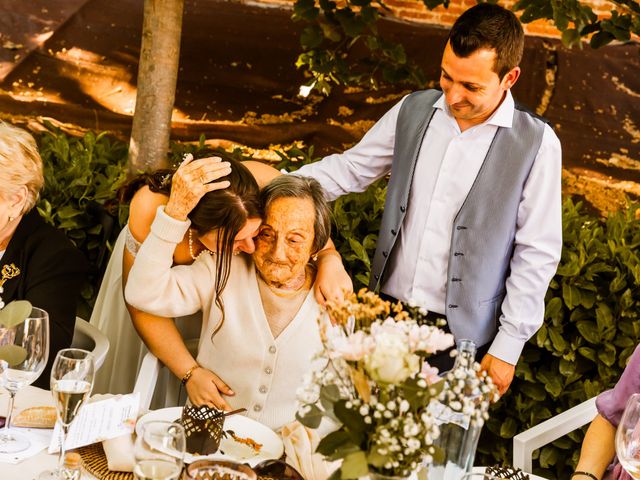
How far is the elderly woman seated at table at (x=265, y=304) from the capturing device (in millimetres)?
2217

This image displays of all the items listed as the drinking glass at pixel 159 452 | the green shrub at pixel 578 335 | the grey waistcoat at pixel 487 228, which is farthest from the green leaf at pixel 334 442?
the green shrub at pixel 578 335

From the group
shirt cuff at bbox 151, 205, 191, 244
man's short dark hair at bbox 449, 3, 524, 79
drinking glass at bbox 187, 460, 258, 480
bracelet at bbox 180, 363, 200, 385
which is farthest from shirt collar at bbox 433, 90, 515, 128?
drinking glass at bbox 187, 460, 258, 480

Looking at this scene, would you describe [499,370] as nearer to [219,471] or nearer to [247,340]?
[247,340]

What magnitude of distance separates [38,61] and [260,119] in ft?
5.15

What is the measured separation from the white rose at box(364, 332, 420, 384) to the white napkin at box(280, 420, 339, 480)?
1.42 feet

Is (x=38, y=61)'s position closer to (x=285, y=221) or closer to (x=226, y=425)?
(x=285, y=221)

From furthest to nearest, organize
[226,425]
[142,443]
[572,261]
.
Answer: [572,261] → [226,425] → [142,443]

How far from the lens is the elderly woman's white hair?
2312 millimetres

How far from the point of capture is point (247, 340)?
2289mm

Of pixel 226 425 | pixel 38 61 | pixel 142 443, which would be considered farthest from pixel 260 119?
pixel 142 443

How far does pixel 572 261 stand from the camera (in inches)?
117

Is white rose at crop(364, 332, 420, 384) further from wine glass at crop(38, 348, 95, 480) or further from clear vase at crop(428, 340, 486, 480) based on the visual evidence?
wine glass at crop(38, 348, 95, 480)

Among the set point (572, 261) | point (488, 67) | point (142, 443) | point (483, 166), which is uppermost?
point (488, 67)

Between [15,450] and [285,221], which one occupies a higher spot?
[285,221]
